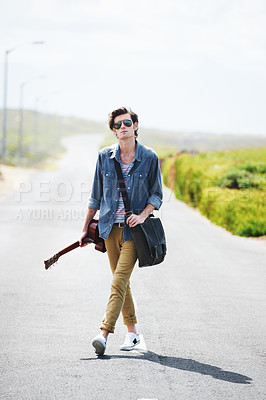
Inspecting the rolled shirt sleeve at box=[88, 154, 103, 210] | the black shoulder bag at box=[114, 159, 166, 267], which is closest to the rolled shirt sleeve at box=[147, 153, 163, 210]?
the black shoulder bag at box=[114, 159, 166, 267]

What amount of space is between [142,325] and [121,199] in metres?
2.15

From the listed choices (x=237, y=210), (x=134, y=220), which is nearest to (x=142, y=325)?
(x=134, y=220)

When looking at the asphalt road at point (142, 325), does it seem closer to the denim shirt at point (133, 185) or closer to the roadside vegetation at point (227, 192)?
the denim shirt at point (133, 185)

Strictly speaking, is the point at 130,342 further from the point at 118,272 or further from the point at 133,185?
the point at 133,185

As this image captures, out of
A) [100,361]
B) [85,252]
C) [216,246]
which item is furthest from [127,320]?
[216,246]

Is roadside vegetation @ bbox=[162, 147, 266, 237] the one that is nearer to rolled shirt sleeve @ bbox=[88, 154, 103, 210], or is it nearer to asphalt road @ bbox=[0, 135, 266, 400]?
asphalt road @ bbox=[0, 135, 266, 400]

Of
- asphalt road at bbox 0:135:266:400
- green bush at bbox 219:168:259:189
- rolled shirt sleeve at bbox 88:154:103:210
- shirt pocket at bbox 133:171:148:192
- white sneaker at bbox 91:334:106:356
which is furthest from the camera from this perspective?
green bush at bbox 219:168:259:189

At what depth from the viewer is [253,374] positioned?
6336mm

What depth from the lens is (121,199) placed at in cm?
679

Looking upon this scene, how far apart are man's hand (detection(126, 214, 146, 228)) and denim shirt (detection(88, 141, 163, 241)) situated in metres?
0.12

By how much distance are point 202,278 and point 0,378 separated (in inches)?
267

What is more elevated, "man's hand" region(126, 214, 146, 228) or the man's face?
the man's face

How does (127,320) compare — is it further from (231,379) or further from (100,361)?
(231,379)

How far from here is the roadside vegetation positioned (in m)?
21.2
